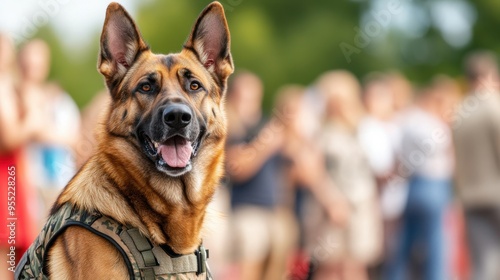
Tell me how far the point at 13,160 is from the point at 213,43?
2.47m

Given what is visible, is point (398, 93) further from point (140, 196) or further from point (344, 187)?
point (140, 196)

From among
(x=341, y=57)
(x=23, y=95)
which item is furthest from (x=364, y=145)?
(x=341, y=57)

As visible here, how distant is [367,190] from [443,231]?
1164mm

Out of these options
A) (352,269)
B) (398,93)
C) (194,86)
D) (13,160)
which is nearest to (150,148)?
(194,86)

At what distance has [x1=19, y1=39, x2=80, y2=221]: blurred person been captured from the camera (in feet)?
23.0

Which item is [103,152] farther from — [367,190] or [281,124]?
[367,190]

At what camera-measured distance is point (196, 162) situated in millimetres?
4496

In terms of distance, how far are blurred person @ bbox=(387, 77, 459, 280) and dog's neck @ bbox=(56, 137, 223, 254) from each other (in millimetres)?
6050

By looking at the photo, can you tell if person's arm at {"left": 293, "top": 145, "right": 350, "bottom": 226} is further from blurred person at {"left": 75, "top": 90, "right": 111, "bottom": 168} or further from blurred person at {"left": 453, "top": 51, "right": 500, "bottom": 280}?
blurred person at {"left": 75, "top": 90, "right": 111, "bottom": 168}

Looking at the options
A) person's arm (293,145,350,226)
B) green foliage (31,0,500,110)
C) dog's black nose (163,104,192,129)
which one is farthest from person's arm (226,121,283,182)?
green foliage (31,0,500,110)

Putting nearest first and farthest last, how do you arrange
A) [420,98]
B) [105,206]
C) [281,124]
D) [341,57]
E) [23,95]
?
[105,206], [23,95], [281,124], [420,98], [341,57]

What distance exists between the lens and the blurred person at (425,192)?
1025 centimetres

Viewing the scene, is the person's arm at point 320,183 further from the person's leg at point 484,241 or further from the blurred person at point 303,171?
the person's leg at point 484,241

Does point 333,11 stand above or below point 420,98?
above
